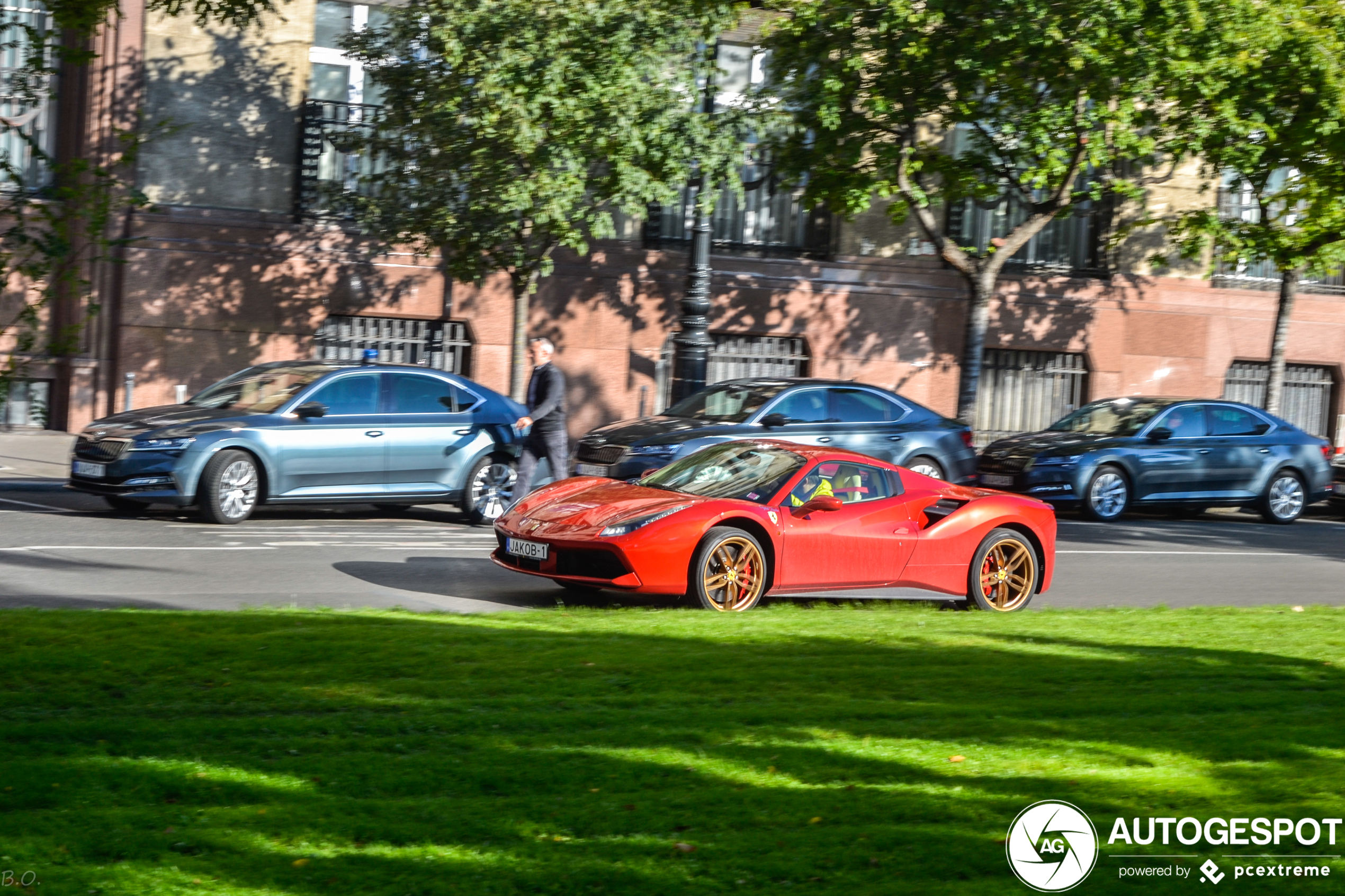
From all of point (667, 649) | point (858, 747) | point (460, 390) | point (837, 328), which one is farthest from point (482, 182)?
point (858, 747)

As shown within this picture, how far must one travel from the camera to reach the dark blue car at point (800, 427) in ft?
52.3

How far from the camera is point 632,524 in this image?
32.8 feet

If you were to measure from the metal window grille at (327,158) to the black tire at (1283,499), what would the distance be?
1313 cm

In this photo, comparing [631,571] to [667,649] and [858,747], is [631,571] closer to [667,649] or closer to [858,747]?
[667,649]

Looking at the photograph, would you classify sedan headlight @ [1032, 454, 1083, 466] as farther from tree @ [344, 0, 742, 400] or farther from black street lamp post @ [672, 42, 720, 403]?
tree @ [344, 0, 742, 400]

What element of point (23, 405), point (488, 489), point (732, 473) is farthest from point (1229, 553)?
point (23, 405)

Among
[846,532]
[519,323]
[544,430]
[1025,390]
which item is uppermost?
[519,323]

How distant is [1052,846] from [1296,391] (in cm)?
2736

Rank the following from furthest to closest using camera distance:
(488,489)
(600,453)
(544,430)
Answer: (600,453), (488,489), (544,430)

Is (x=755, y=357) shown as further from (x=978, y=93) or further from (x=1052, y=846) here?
(x=1052, y=846)

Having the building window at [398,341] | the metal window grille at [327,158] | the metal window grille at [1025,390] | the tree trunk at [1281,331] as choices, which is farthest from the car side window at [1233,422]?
the metal window grille at [327,158]

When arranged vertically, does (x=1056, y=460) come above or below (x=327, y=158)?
below

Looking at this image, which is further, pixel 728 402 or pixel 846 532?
pixel 728 402

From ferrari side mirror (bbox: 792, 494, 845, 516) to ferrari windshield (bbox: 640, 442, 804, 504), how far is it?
21 centimetres
